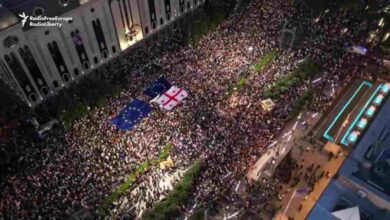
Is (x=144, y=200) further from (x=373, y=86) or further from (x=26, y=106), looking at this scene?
A: (x=373, y=86)

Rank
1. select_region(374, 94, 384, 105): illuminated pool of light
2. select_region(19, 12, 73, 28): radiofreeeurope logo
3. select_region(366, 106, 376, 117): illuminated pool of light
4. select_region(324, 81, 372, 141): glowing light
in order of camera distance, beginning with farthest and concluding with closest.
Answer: select_region(374, 94, 384, 105): illuminated pool of light → select_region(366, 106, 376, 117): illuminated pool of light → select_region(324, 81, 372, 141): glowing light → select_region(19, 12, 73, 28): radiofreeeurope logo

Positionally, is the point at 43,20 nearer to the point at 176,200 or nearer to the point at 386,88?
the point at 176,200

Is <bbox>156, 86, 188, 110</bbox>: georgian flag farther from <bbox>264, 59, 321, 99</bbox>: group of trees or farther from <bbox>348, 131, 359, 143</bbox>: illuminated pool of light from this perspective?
<bbox>348, 131, 359, 143</bbox>: illuminated pool of light

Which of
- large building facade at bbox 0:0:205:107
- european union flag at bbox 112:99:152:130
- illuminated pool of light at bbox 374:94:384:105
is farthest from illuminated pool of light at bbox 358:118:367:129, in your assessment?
large building facade at bbox 0:0:205:107

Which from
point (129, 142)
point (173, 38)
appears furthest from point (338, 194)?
point (173, 38)

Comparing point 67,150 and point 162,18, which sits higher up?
point 162,18

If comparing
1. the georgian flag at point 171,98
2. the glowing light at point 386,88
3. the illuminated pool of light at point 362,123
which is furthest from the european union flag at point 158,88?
the glowing light at point 386,88
